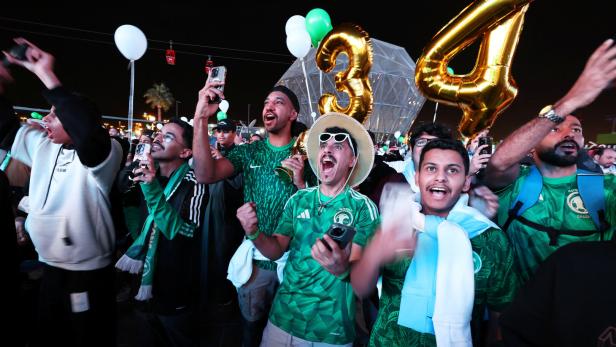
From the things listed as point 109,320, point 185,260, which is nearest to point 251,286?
point 185,260

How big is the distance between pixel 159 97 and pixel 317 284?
201 ft

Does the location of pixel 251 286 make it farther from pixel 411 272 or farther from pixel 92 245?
pixel 411 272

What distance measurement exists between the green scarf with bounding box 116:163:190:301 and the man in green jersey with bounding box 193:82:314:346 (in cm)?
38

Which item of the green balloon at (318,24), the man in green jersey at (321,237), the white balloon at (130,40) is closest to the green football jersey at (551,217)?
the man in green jersey at (321,237)

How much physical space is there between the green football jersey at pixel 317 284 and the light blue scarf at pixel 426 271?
1.28 ft

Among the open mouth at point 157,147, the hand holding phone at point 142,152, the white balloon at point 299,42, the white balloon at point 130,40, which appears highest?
the white balloon at point 130,40

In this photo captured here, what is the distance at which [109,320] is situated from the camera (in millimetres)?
2547

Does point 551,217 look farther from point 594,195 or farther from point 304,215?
point 304,215

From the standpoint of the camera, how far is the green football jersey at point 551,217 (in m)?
2.18

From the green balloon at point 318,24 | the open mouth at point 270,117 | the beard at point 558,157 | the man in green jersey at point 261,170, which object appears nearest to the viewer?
the beard at point 558,157

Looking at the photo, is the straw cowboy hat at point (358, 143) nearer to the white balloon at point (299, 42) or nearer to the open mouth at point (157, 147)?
the open mouth at point (157, 147)

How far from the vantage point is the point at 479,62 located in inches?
86.1

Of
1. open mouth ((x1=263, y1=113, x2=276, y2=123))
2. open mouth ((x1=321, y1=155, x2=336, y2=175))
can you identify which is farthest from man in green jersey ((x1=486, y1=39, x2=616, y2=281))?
Result: open mouth ((x1=263, y1=113, x2=276, y2=123))

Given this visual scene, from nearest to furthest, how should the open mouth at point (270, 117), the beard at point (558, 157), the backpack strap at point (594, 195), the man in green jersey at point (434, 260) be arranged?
the man in green jersey at point (434, 260), the backpack strap at point (594, 195), the beard at point (558, 157), the open mouth at point (270, 117)
